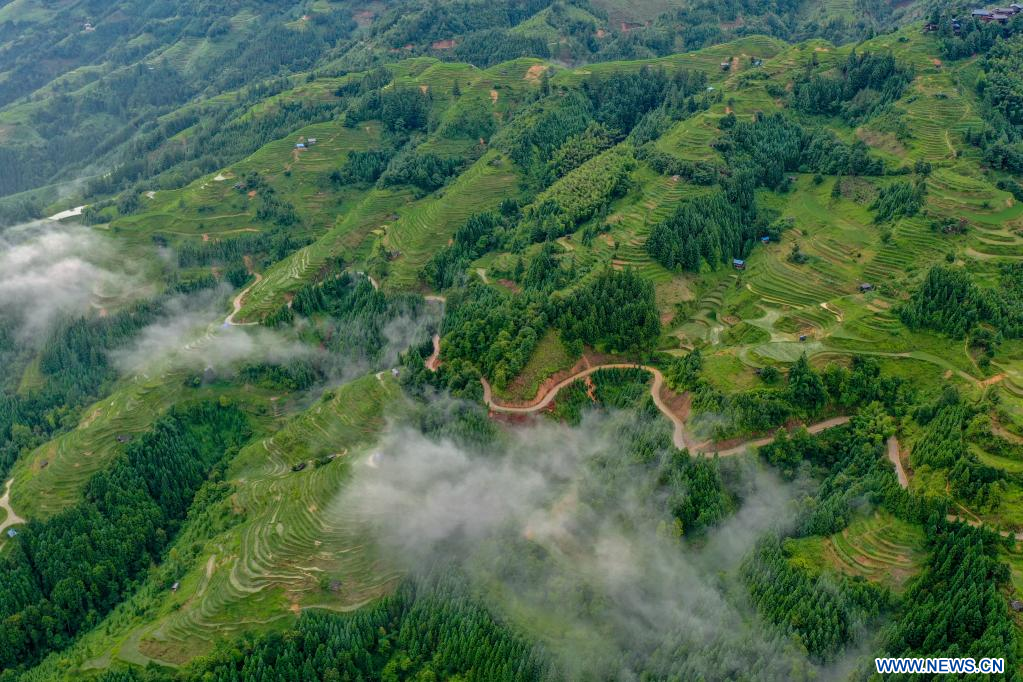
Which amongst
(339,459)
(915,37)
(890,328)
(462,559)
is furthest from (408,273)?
(915,37)

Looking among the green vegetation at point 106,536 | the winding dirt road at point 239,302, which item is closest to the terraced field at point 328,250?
the winding dirt road at point 239,302

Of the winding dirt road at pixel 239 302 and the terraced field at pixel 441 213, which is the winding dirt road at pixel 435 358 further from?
the winding dirt road at pixel 239 302

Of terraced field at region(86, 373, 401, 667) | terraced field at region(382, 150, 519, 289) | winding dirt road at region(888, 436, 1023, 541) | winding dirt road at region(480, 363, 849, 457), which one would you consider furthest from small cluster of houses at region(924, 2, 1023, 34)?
terraced field at region(86, 373, 401, 667)

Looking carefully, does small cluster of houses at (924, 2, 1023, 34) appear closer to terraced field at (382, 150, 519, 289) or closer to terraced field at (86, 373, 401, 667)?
terraced field at (382, 150, 519, 289)

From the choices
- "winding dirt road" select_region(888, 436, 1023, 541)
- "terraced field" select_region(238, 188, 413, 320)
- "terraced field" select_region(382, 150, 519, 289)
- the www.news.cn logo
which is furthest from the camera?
"terraced field" select_region(382, 150, 519, 289)

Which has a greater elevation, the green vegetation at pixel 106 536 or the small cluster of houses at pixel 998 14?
the small cluster of houses at pixel 998 14

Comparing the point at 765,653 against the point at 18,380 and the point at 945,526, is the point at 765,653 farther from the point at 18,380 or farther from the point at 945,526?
the point at 18,380
